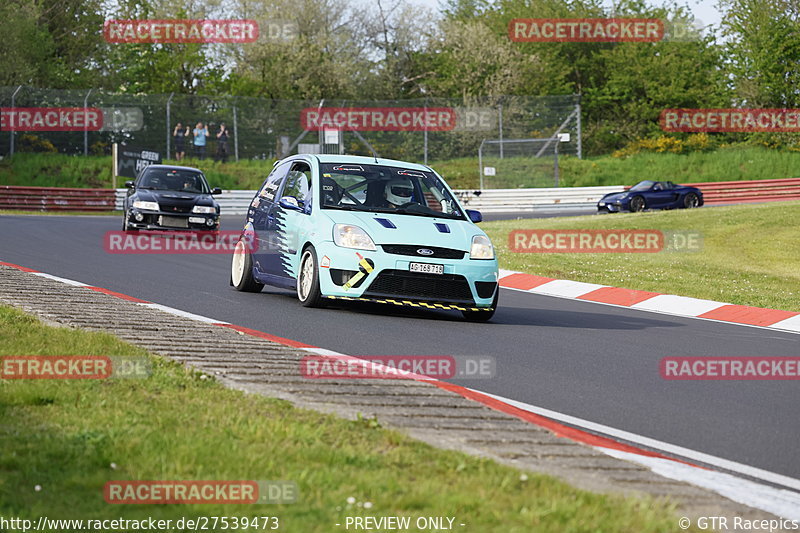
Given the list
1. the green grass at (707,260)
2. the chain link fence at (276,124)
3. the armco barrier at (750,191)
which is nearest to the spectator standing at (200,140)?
Result: the chain link fence at (276,124)

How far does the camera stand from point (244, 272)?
13711 millimetres

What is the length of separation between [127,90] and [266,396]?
209 feet

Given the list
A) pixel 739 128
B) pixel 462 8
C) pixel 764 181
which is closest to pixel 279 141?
pixel 764 181

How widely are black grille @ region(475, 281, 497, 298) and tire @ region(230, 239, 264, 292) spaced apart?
10.7 ft

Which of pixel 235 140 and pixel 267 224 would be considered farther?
pixel 235 140

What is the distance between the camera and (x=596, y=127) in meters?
64.1

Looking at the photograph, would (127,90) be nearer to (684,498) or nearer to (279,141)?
(279,141)

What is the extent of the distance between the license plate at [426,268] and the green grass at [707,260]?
6.29m

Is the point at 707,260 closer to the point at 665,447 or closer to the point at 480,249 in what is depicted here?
the point at 480,249

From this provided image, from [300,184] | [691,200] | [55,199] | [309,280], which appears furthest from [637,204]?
[309,280]

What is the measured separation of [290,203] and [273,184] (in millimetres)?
1350

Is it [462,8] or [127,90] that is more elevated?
[462,8]

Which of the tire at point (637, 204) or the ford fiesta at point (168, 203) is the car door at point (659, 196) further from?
the ford fiesta at point (168, 203)

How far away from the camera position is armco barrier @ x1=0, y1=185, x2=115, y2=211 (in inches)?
1516
